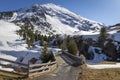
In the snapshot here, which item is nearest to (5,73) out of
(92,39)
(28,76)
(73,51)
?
(28,76)

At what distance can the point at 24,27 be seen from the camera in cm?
13250

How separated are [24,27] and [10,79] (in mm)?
115831

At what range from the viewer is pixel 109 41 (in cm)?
11612


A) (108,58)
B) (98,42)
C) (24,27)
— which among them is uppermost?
(24,27)

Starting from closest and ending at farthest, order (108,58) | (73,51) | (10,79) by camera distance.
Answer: (10,79) < (73,51) < (108,58)

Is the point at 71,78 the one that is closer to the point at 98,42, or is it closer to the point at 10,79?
the point at 10,79

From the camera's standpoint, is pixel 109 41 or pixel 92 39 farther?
pixel 92 39

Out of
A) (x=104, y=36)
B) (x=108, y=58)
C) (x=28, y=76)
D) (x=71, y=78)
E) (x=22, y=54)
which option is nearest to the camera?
(x=28, y=76)

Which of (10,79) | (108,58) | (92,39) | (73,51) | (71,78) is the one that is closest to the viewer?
(10,79)

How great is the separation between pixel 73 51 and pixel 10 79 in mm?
58678

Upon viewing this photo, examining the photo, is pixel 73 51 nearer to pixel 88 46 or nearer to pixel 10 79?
pixel 88 46

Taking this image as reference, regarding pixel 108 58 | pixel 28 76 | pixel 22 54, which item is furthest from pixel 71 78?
pixel 108 58

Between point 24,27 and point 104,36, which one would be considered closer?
point 104,36

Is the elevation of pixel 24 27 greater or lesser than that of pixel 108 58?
greater
